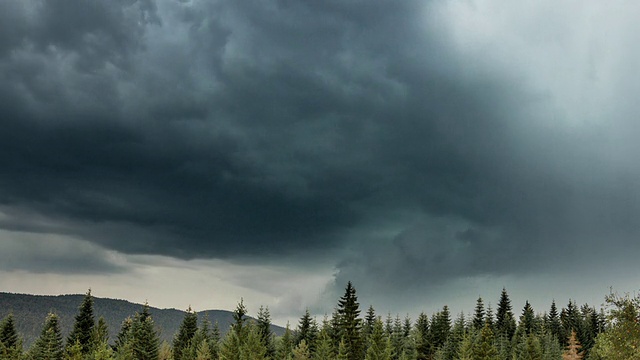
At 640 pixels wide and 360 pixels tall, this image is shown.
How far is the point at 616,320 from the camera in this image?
4928 cm

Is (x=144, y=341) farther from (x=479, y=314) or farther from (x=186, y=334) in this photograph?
(x=479, y=314)

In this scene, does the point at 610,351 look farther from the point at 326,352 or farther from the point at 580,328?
the point at 580,328

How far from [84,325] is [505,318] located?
126398 mm

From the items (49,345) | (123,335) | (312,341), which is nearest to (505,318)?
(312,341)

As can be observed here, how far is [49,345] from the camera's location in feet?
338

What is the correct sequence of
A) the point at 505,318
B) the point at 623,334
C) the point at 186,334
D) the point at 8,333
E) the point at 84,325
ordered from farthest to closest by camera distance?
1. the point at 505,318
2. the point at 186,334
3. the point at 8,333
4. the point at 84,325
5. the point at 623,334

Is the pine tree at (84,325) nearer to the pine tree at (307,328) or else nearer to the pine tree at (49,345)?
the pine tree at (49,345)

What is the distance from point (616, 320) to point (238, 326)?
6819 centimetres

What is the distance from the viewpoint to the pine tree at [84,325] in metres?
112

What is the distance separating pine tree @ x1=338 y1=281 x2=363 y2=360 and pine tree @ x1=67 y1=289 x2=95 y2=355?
48.4 meters

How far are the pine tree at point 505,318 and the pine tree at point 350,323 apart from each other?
89.6m

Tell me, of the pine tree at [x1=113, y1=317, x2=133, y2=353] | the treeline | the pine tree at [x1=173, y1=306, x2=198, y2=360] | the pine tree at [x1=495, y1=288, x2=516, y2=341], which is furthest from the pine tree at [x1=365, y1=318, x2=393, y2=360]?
the pine tree at [x1=495, y1=288, x2=516, y2=341]

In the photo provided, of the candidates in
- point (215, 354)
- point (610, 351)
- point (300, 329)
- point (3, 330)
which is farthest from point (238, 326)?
point (610, 351)

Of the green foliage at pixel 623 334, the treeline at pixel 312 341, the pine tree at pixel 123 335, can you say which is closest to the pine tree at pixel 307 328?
the treeline at pixel 312 341
